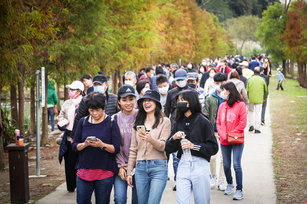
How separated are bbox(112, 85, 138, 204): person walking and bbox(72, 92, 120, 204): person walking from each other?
0.11 m

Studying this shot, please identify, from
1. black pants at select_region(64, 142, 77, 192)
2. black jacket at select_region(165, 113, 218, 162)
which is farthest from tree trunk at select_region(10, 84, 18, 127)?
black jacket at select_region(165, 113, 218, 162)

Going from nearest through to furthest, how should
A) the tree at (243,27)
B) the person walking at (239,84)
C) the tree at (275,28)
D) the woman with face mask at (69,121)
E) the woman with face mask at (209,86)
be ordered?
the woman with face mask at (69,121), the woman with face mask at (209,86), the person walking at (239,84), the tree at (275,28), the tree at (243,27)

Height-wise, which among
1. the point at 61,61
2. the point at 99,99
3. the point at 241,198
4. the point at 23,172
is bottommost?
the point at 241,198

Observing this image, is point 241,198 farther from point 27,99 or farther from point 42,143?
point 27,99

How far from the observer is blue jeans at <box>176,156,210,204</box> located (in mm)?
5234

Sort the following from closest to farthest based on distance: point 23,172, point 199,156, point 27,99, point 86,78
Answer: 1. point 199,156
2. point 23,172
3. point 86,78
4. point 27,99

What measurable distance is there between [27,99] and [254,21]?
86.3 metres

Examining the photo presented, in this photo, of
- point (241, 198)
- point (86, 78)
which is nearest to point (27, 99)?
point (86, 78)

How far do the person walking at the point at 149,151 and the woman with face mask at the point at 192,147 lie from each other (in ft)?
0.51

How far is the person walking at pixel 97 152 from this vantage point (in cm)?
534

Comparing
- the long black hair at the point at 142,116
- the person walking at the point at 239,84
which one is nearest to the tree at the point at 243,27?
the person walking at the point at 239,84

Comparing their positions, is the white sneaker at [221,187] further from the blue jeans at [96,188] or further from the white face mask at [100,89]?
the blue jeans at [96,188]

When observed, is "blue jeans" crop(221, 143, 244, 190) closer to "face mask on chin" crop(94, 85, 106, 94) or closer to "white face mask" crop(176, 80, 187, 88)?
"white face mask" crop(176, 80, 187, 88)

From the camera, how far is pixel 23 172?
751 centimetres
